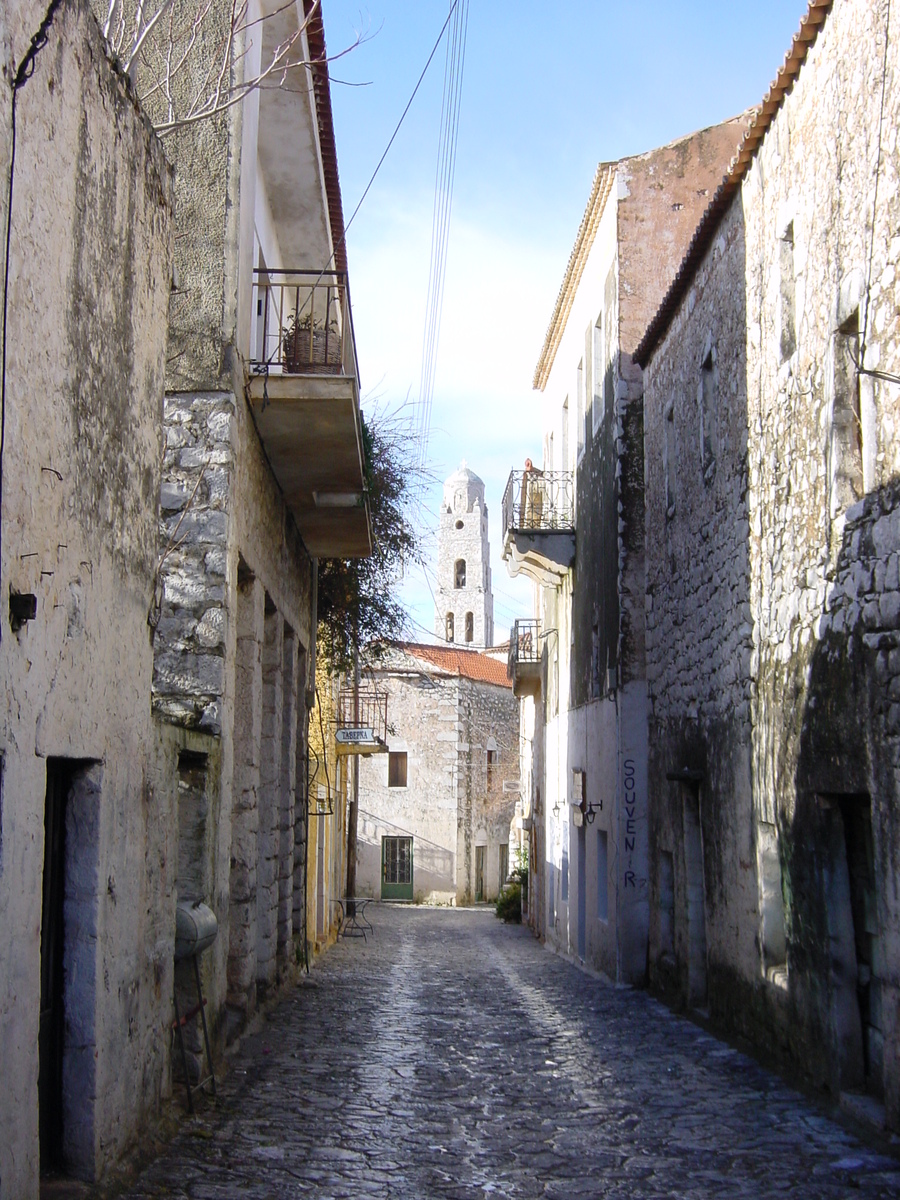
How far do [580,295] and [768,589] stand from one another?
11.7m

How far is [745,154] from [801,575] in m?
3.31

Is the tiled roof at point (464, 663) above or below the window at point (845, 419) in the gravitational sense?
above

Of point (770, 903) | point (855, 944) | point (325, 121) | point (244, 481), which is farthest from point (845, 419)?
point (325, 121)

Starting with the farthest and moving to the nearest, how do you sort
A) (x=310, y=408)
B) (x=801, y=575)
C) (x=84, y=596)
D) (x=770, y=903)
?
1. (x=310, y=408)
2. (x=770, y=903)
3. (x=801, y=575)
4. (x=84, y=596)

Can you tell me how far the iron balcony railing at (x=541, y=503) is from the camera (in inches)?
768

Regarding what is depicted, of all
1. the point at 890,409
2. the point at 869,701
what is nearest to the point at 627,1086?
the point at 869,701

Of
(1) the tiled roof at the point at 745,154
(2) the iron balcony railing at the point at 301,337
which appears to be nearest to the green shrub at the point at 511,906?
(1) the tiled roof at the point at 745,154

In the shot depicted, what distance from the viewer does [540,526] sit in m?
20.0

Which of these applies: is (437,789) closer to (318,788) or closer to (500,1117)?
(318,788)

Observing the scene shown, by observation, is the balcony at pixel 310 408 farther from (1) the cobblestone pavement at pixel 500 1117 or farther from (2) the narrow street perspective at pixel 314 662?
(1) the cobblestone pavement at pixel 500 1117

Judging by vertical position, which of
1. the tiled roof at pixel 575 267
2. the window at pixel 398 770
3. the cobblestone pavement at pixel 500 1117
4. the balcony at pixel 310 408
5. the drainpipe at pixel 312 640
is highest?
the tiled roof at pixel 575 267

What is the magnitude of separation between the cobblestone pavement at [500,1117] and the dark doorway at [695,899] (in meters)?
0.39

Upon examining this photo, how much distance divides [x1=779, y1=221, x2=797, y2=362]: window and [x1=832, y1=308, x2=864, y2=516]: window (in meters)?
1.16

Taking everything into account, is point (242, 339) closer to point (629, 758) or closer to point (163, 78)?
point (163, 78)
